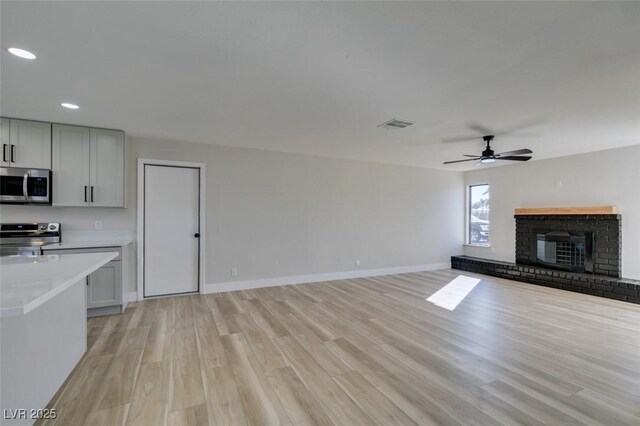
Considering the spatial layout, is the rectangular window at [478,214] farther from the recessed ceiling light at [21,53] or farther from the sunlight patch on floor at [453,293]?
the recessed ceiling light at [21,53]

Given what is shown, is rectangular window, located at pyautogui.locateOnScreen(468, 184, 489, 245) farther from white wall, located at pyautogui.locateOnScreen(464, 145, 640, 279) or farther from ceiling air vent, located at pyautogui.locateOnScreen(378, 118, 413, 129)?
ceiling air vent, located at pyautogui.locateOnScreen(378, 118, 413, 129)

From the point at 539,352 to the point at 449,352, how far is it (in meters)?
0.86

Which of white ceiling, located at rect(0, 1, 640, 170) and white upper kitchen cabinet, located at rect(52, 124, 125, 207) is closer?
white ceiling, located at rect(0, 1, 640, 170)

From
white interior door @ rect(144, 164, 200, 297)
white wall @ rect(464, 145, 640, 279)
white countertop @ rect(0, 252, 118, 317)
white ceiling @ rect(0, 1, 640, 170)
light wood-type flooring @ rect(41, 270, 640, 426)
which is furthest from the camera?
white wall @ rect(464, 145, 640, 279)

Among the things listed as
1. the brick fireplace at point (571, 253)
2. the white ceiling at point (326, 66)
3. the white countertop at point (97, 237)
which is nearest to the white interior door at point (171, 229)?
the white countertop at point (97, 237)

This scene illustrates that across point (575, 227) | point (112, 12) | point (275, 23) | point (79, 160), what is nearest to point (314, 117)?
point (275, 23)

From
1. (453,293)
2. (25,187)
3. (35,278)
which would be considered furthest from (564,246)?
(25,187)

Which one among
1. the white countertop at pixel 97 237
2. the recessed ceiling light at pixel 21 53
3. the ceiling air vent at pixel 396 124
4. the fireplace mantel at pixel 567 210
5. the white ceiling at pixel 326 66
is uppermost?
the white ceiling at pixel 326 66

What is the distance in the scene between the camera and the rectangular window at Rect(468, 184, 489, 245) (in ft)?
23.3

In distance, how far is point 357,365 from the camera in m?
2.50

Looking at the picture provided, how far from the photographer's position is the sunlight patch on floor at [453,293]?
4307 mm

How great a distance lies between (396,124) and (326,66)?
1715mm

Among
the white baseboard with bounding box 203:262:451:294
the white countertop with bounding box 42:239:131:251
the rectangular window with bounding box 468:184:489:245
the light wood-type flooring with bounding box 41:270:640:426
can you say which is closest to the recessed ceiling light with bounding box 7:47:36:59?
the white countertop with bounding box 42:239:131:251

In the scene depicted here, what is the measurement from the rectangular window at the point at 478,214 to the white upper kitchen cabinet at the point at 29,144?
8320 millimetres
